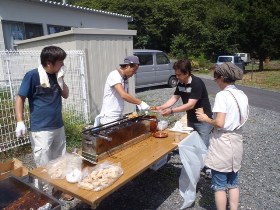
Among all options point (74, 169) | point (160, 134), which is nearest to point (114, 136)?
point (74, 169)

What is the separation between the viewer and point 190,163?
3.05 m

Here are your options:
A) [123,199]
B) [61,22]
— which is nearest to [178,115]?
[123,199]

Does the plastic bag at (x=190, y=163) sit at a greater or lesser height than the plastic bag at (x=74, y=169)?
lesser

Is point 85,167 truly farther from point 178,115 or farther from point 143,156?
point 178,115

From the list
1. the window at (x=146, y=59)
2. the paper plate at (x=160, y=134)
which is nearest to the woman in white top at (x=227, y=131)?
the paper plate at (x=160, y=134)

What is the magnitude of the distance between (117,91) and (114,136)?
0.70 m

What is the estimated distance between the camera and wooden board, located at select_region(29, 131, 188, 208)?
2.12 metres

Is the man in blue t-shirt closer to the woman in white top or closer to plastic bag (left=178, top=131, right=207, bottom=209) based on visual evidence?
plastic bag (left=178, top=131, right=207, bottom=209)

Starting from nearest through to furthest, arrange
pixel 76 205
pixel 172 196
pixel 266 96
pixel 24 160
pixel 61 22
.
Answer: pixel 76 205
pixel 172 196
pixel 24 160
pixel 266 96
pixel 61 22

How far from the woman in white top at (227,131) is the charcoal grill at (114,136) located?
35.4 inches

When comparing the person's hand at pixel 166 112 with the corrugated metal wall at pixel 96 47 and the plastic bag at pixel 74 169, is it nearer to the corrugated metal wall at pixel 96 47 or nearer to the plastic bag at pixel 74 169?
the plastic bag at pixel 74 169

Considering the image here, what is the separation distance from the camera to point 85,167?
8.51 ft

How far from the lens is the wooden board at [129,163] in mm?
2119

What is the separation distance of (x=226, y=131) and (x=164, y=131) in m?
1.23
